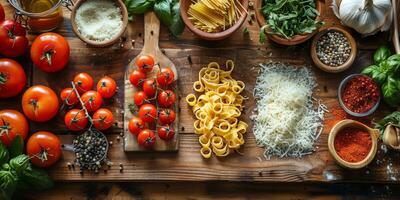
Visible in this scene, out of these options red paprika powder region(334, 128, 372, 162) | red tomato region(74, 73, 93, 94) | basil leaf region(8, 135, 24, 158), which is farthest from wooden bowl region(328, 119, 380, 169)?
basil leaf region(8, 135, 24, 158)

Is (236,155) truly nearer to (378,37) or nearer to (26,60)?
(378,37)

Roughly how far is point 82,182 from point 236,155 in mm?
680

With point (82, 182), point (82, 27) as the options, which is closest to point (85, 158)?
point (82, 182)

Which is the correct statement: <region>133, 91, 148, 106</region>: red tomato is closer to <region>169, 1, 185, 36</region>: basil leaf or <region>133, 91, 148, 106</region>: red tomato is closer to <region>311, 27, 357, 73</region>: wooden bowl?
<region>169, 1, 185, 36</region>: basil leaf

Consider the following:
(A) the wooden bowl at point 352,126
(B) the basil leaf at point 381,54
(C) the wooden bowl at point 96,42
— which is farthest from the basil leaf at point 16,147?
(B) the basil leaf at point 381,54

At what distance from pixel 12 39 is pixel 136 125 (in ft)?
2.08

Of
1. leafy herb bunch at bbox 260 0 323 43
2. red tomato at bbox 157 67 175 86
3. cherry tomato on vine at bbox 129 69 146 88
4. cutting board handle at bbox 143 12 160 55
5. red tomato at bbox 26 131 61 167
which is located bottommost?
red tomato at bbox 26 131 61 167

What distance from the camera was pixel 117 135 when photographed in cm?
240

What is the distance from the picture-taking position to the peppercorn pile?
2426mm

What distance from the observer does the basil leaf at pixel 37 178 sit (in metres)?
2.24

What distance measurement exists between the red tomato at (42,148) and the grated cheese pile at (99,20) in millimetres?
458

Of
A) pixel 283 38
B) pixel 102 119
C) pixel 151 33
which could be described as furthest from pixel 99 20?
pixel 283 38

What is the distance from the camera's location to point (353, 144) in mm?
2363

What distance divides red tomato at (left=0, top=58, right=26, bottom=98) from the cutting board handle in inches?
21.2
